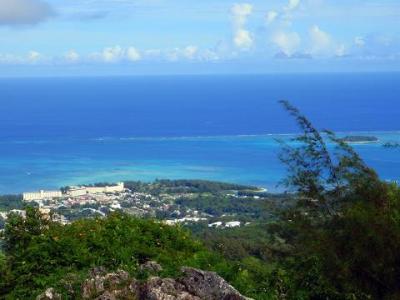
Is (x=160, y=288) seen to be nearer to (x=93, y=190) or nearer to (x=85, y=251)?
(x=85, y=251)

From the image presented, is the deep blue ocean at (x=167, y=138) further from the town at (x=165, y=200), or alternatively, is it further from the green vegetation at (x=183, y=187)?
the town at (x=165, y=200)

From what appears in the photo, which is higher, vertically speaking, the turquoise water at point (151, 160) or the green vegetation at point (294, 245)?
the turquoise water at point (151, 160)

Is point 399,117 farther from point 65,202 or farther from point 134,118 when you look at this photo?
point 65,202

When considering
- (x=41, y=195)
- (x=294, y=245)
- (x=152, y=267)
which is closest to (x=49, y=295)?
(x=152, y=267)

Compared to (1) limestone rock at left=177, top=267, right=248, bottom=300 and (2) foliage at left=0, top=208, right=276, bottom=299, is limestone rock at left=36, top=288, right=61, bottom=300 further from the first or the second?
(1) limestone rock at left=177, top=267, right=248, bottom=300

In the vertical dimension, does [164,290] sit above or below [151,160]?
below

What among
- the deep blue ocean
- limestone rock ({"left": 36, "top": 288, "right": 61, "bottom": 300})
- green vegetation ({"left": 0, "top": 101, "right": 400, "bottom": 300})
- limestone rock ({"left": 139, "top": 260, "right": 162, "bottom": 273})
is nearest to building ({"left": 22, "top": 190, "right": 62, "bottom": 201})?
the deep blue ocean

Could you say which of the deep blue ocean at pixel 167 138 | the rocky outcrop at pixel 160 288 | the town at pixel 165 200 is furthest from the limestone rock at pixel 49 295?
the deep blue ocean at pixel 167 138

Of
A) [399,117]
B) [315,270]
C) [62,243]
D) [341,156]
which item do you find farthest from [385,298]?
[399,117]
